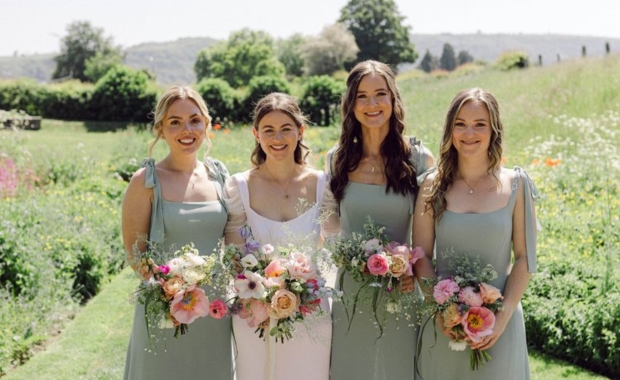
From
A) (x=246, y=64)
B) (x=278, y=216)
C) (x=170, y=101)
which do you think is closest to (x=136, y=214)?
(x=170, y=101)

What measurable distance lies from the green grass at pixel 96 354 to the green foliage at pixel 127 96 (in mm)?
23615

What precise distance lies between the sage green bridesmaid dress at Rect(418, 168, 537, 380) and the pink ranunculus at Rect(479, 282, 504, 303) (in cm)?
20

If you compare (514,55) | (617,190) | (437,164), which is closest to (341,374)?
(437,164)

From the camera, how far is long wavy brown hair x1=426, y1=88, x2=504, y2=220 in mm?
3504

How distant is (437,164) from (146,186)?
1583mm

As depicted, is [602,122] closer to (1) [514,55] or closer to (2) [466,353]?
(2) [466,353]

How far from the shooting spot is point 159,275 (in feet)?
10.7

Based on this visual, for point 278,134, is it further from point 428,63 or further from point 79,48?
point 428,63

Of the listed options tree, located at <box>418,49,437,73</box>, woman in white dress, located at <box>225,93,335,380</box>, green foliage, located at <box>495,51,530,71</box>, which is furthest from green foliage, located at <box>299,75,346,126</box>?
tree, located at <box>418,49,437,73</box>

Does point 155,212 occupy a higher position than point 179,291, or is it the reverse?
point 155,212

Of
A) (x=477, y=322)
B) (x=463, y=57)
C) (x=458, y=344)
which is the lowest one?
(x=458, y=344)

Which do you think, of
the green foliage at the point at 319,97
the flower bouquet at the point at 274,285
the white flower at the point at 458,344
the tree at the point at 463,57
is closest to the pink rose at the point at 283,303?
the flower bouquet at the point at 274,285

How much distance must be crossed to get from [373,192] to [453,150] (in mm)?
514

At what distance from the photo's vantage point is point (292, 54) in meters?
85.1
